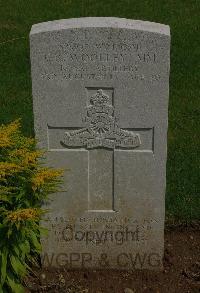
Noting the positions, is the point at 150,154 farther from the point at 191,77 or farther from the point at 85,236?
the point at 191,77

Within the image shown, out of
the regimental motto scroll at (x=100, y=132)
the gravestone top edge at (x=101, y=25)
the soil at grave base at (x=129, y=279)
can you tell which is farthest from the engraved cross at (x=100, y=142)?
the soil at grave base at (x=129, y=279)

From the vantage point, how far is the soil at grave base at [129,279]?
217 inches

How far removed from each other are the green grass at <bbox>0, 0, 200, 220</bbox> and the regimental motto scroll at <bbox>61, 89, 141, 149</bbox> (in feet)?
4.96

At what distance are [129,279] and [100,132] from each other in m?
1.39

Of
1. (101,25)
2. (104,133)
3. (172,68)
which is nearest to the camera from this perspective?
(101,25)

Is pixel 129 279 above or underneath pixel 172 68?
underneath

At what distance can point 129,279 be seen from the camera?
566 cm

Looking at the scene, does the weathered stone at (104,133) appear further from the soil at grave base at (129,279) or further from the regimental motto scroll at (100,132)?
the soil at grave base at (129,279)

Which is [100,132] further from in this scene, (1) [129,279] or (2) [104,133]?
(1) [129,279]

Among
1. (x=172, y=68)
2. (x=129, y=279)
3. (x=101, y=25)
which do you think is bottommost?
(x=129, y=279)

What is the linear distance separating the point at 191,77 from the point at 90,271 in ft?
16.7

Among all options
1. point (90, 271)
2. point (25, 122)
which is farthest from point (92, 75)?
point (25, 122)

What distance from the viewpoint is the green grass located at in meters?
7.07

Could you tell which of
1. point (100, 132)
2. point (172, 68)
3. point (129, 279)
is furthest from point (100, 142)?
point (172, 68)
